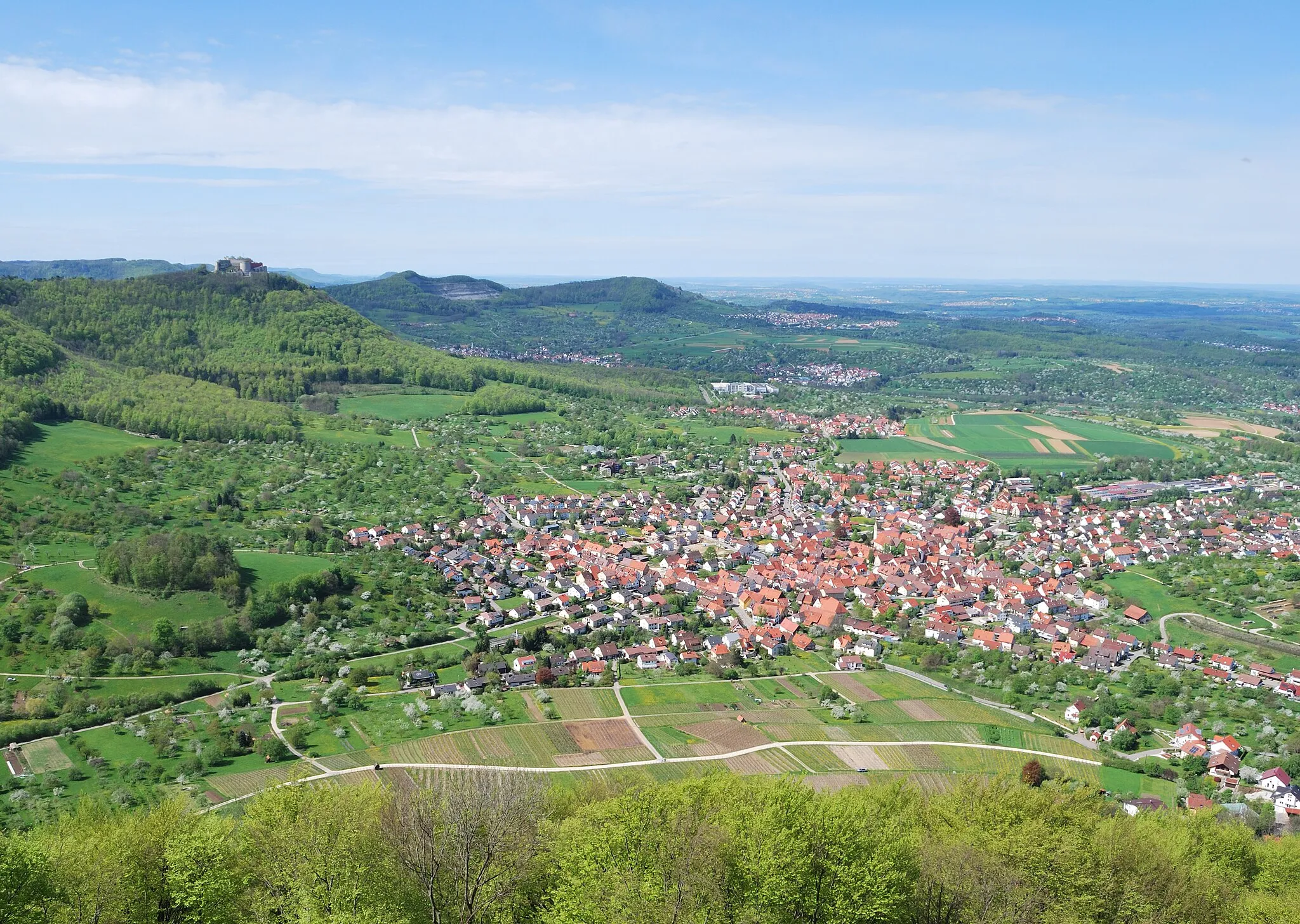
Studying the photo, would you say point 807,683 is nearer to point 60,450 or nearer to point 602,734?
point 602,734

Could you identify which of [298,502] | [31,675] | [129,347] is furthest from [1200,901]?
[129,347]

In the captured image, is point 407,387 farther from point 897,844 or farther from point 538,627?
point 897,844

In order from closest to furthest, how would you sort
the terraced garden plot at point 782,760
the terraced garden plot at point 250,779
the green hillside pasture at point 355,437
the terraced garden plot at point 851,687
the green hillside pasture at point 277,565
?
the terraced garden plot at point 250,779, the terraced garden plot at point 782,760, the terraced garden plot at point 851,687, the green hillside pasture at point 277,565, the green hillside pasture at point 355,437

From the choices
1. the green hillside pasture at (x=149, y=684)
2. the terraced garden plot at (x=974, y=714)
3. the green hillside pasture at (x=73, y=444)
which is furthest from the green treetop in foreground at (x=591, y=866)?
the green hillside pasture at (x=73, y=444)

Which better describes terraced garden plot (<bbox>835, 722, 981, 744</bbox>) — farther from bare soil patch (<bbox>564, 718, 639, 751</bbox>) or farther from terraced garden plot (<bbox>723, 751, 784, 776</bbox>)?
bare soil patch (<bbox>564, 718, 639, 751</bbox>)

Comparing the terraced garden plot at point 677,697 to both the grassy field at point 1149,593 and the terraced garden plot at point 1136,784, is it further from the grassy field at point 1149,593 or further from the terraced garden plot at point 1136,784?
the grassy field at point 1149,593

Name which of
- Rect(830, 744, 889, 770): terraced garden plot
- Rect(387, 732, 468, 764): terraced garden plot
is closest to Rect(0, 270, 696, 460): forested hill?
Rect(387, 732, 468, 764): terraced garden plot
